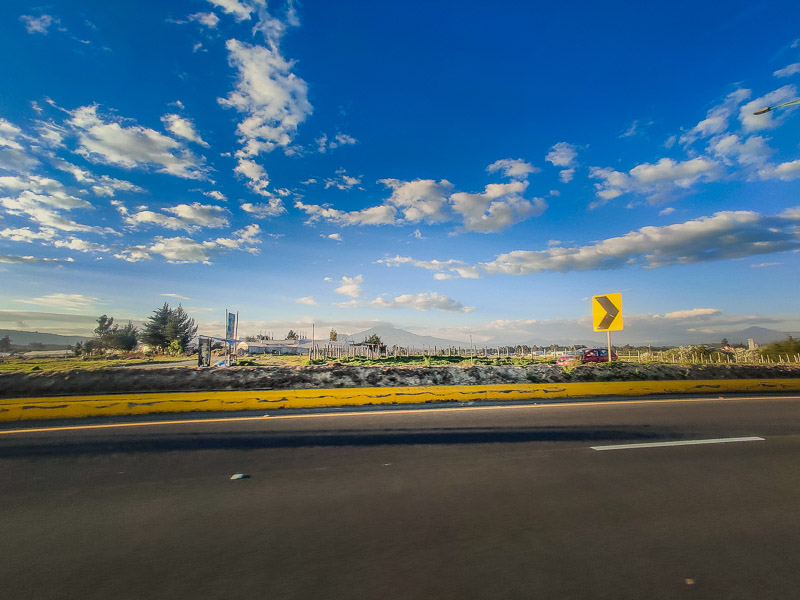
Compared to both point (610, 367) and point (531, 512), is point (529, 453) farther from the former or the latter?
point (610, 367)

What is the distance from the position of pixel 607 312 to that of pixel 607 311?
0.04m

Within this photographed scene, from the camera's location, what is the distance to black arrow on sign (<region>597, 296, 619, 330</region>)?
50.5 ft

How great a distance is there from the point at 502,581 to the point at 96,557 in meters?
2.43

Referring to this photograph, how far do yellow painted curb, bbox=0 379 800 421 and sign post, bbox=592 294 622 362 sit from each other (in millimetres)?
3957

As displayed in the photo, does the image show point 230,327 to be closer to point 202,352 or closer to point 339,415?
point 202,352

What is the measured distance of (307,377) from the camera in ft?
34.0

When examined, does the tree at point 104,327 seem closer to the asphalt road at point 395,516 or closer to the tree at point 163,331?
the tree at point 163,331

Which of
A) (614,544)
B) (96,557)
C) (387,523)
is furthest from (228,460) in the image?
(614,544)

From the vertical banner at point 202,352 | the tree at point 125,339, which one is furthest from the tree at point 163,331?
the vertical banner at point 202,352

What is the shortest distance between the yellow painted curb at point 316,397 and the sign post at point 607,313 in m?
3.96

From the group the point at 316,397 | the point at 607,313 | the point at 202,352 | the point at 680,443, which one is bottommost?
the point at 680,443

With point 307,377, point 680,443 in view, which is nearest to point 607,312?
point 680,443

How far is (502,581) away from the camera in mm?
2232

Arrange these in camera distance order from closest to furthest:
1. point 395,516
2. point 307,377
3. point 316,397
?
point 395,516, point 316,397, point 307,377
